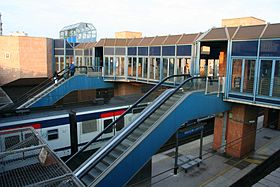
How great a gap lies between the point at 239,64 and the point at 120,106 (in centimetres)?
716

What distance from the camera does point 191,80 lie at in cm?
948

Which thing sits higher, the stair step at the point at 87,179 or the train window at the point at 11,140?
the train window at the point at 11,140

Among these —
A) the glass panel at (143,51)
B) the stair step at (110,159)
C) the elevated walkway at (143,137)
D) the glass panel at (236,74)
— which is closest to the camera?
the elevated walkway at (143,137)

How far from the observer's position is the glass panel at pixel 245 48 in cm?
1004

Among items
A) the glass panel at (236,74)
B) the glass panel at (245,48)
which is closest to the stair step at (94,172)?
the glass panel at (236,74)

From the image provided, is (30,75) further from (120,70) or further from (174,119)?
(174,119)

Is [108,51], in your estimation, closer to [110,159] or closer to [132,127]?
[132,127]

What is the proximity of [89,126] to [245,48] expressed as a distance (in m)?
8.92

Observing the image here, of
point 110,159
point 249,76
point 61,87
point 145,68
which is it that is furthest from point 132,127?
point 61,87

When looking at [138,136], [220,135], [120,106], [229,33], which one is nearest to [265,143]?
[220,135]

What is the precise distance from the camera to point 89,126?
Answer: 42.9 feet

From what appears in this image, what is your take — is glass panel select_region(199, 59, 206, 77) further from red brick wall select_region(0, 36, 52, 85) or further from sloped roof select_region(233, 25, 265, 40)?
red brick wall select_region(0, 36, 52, 85)

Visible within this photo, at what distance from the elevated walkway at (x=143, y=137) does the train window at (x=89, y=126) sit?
4531mm

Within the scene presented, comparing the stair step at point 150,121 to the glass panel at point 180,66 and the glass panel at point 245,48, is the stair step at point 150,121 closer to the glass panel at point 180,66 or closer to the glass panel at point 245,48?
the glass panel at point 245,48
